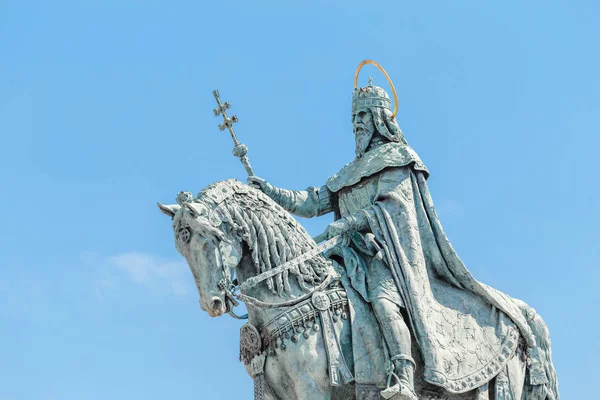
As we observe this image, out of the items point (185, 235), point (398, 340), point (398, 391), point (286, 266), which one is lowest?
point (398, 391)

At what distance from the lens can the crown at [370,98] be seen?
588 inches

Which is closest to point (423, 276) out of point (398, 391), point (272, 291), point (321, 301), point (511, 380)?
point (321, 301)

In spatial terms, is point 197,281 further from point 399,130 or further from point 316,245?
point 399,130

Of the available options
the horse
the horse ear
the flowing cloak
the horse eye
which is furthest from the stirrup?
the horse ear

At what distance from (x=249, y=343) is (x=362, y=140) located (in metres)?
3.29

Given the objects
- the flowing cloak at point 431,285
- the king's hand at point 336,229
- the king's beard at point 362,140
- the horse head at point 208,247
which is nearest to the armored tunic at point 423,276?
the flowing cloak at point 431,285

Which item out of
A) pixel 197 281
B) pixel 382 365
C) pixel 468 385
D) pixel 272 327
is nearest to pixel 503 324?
pixel 468 385

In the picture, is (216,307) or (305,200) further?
(305,200)

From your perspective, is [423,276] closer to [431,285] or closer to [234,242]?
[431,285]

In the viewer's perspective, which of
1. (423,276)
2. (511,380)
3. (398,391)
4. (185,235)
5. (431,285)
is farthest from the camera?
(431,285)

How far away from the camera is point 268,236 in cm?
1312

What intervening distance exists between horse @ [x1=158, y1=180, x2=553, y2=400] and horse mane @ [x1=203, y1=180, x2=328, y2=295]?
0.01 m

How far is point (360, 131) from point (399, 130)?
491mm

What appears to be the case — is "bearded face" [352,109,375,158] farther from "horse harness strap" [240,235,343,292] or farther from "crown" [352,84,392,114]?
"horse harness strap" [240,235,343,292]
